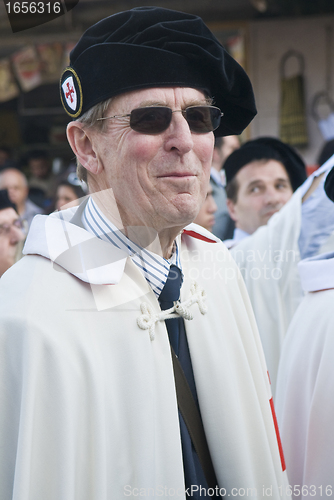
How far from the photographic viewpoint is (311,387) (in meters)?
1.94

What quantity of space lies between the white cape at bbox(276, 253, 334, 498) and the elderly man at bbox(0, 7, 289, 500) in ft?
0.70

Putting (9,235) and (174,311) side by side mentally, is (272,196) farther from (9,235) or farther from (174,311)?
(174,311)

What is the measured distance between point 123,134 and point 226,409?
90 cm

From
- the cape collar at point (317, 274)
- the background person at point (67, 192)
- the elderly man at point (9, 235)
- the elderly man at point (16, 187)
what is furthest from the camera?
the background person at point (67, 192)

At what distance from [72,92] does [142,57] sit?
271mm

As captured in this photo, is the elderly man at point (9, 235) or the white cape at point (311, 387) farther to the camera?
the elderly man at point (9, 235)

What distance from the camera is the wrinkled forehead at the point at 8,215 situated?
302 centimetres

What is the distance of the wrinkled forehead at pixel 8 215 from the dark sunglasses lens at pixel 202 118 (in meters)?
1.80

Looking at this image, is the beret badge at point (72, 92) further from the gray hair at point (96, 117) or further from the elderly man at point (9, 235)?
the elderly man at point (9, 235)

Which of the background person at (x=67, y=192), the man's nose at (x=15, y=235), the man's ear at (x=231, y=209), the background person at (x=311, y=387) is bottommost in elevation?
the background person at (x=311, y=387)

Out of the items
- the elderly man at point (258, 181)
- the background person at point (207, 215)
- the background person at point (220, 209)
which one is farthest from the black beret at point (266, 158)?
the background person at point (207, 215)

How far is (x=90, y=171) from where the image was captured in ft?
5.33

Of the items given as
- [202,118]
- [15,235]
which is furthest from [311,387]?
[15,235]

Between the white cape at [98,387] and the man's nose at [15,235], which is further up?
the man's nose at [15,235]
